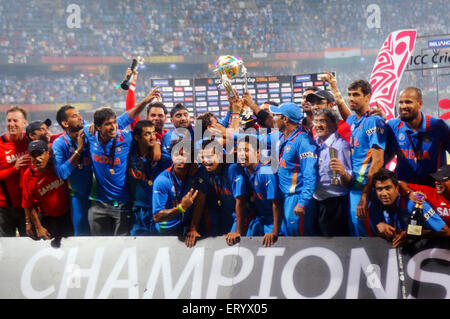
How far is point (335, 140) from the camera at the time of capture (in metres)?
5.02

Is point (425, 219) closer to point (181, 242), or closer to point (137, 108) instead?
point (181, 242)

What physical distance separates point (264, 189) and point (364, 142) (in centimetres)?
110

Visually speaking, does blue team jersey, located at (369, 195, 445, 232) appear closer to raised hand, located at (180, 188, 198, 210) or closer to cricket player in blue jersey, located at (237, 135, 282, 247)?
cricket player in blue jersey, located at (237, 135, 282, 247)

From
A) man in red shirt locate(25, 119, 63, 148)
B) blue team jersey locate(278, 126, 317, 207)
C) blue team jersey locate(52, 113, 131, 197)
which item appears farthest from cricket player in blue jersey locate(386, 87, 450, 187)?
man in red shirt locate(25, 119, 63, 148)

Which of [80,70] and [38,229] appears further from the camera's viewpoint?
[80,70]

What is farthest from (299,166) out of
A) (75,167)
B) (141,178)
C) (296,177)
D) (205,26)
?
(205,26)

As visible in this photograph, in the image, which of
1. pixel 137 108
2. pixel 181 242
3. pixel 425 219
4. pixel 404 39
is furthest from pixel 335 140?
pixel 404 39

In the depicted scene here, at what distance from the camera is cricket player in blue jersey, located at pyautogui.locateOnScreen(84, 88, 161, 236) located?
5.36 m

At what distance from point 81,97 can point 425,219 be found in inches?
1161

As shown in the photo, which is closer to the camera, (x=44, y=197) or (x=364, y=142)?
(x=364, y=142)

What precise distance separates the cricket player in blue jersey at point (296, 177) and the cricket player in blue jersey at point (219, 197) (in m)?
0.44

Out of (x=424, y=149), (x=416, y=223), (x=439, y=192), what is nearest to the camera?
(x=416, y=223)

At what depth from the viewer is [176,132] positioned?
5.93m

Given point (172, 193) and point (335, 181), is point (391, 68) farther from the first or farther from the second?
point (172, 193)
